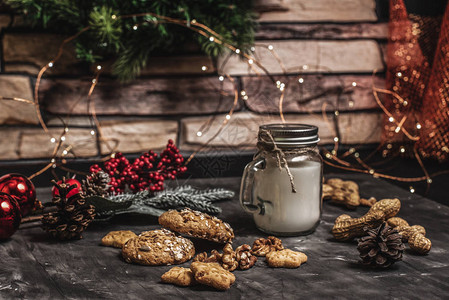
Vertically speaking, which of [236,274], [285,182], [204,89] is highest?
[204,89]

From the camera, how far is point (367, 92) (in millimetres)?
1700

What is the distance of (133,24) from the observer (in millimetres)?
1369

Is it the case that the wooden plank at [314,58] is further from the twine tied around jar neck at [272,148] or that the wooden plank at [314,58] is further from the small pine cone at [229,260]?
the small pine cone at [229,260]

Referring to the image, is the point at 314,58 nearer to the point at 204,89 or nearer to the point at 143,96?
the point at 204,89

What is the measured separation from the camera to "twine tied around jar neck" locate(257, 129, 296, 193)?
87 cm

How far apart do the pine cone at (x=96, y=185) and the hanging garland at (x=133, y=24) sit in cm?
49

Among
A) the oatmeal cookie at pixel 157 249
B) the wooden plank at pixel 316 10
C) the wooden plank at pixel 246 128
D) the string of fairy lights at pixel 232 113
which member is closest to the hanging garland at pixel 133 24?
the string of fairy lights at pixel 232 113

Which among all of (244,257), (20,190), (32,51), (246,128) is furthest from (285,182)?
(32,51)

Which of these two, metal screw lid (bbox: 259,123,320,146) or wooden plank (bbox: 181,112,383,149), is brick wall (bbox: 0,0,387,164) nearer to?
wooden plank (bbox: 181,112,383,149)

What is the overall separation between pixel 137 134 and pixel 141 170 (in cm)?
52

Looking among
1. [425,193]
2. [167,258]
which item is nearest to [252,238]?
[167,258]

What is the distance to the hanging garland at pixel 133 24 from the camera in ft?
4.36

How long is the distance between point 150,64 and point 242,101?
31 cm

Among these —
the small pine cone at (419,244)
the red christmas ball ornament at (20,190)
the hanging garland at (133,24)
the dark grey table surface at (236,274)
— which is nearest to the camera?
the dark grey table surface at (236,274)
